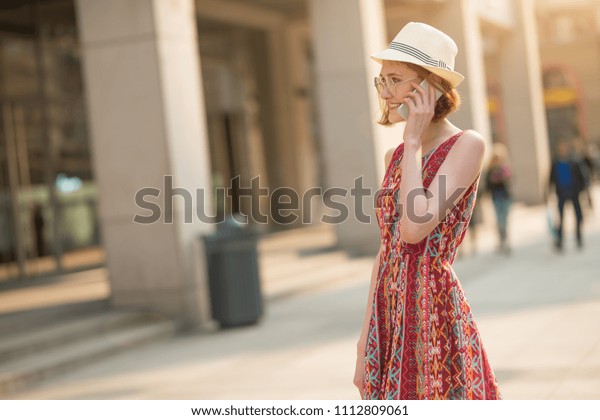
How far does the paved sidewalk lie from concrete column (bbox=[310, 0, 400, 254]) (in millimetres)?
2141

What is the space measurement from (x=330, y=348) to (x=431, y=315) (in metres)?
6.14

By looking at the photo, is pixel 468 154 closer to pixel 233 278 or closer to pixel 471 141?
pixel 471 141

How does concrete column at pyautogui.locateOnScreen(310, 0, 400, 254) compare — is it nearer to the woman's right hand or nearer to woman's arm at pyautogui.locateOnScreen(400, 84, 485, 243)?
the woman's right hand


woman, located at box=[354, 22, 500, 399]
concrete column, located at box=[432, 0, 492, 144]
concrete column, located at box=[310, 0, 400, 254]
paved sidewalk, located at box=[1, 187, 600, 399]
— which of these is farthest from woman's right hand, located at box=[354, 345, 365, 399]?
concrete column, located at box=[432, 0, 492, 144]

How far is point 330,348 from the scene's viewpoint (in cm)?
903

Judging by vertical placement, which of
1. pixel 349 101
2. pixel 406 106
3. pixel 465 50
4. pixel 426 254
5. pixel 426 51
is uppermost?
pixel 465 50

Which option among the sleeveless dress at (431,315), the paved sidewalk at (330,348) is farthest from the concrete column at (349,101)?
the sleeveless dress at (431,315)

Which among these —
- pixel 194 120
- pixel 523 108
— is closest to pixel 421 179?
pixel 194 120

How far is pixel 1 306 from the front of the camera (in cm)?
1179

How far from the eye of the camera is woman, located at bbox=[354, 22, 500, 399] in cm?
291

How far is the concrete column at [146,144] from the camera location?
10.8 metres

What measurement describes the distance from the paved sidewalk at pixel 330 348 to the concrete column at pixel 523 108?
13.3 metres

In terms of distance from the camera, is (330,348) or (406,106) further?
(330,348)

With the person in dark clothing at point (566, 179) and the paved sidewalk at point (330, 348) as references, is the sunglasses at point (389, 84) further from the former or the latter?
the person in dark clothing at point (566, 179)
